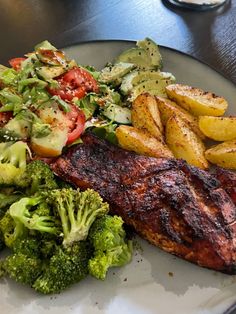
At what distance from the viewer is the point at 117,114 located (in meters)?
2.87

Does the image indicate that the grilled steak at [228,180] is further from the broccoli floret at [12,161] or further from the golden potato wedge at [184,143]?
the broccoli floret at [12,161]

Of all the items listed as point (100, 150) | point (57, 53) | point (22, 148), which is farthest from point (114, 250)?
point (57, 53)

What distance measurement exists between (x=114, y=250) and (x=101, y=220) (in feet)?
0.51

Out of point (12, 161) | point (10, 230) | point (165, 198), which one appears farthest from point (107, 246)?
point (12, 161)

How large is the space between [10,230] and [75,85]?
3.46 ft

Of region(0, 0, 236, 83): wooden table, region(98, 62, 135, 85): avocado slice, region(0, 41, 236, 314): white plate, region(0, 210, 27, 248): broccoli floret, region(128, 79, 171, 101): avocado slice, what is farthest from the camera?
region(0, 0, 236, 83): wooden table

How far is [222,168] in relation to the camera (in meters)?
2.49

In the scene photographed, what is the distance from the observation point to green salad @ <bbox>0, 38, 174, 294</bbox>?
7.06 feet

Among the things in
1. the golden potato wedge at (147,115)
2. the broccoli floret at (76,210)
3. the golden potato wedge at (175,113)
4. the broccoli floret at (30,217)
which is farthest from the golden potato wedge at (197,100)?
the broccoli floret at (30,217)

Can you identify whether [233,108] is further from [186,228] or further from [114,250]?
[114,250]

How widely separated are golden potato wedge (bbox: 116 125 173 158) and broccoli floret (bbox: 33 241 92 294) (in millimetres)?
683

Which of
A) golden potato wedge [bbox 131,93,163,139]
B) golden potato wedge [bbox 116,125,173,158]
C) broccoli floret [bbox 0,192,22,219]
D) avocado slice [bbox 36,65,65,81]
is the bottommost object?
broccoli floret [bbox 0,192,22,219]

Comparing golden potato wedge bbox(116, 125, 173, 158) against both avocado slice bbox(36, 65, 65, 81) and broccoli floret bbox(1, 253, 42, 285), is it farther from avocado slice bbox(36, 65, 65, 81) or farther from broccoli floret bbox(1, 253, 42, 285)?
broccoli floret bbox(1, 253, 42, 285)

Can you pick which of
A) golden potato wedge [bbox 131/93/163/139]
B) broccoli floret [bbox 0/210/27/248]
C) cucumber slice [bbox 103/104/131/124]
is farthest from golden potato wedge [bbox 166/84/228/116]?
broccoli floret [bbox 0/210/27/248]
